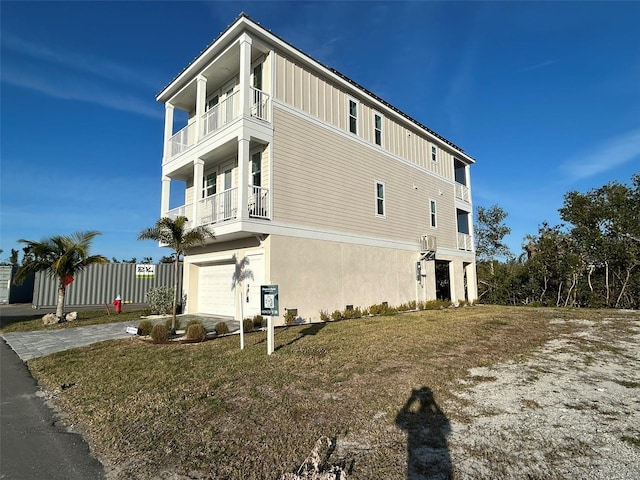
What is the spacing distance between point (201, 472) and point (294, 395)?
1.97 m

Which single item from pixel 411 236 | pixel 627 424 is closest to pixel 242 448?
pixel 627 424

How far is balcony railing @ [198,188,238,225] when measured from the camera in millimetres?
11955

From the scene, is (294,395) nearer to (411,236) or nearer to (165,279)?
(411,236)

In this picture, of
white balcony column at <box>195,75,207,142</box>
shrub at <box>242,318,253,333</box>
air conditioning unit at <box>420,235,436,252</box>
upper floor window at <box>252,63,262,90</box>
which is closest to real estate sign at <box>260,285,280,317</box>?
shrub at <box>242,318,253,333</box>

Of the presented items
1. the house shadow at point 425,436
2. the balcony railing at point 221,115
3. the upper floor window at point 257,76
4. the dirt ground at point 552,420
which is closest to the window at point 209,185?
the balcony railing at point 221,115

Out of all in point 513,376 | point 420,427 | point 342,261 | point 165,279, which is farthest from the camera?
point 165,279

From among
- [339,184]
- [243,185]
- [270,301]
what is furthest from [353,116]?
[270,301]

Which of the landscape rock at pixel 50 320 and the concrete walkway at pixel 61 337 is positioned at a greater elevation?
the landscape rock at pixel 50 320

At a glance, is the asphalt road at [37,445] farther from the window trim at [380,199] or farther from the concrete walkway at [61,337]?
the window trim at [380,199]

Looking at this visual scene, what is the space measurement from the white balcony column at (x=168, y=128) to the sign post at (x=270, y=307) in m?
10.5

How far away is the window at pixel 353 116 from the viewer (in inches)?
620

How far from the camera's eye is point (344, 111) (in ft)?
50.4

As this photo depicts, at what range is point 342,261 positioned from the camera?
46.4ft

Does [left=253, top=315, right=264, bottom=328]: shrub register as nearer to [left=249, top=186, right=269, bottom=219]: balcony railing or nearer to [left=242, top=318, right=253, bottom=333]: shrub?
[left=242, top=318, right=253, bottom=333]: shrub
